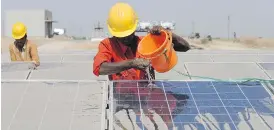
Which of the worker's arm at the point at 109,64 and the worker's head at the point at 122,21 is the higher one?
the worker's head at the point at 122,21

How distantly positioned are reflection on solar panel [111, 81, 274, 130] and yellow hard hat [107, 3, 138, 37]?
0.66 m

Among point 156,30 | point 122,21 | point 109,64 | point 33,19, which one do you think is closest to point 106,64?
point 109,64

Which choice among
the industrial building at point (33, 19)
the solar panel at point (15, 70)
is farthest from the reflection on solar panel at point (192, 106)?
the industrial building at point (33, 19)

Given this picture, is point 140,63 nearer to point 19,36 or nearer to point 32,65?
point 32,65

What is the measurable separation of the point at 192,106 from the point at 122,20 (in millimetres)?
1344

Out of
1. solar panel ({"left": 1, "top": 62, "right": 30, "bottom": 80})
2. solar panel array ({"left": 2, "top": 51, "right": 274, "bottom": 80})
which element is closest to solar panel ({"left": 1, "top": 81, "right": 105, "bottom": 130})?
solar panel ({"left": 1, "top": 62, "right": 30, "bottom": 80})

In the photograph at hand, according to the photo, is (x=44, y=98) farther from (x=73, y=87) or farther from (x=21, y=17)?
(x=21, y=17)

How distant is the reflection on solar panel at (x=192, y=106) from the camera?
16.0 feet

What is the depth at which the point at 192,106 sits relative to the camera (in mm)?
5105

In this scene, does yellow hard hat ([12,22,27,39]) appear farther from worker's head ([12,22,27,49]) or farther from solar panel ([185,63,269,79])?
solar panel ([185,63,269,79])

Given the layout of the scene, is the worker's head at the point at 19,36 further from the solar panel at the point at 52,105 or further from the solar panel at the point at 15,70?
the solar panel at the point at 52,105

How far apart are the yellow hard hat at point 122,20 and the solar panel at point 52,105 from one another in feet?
2.28

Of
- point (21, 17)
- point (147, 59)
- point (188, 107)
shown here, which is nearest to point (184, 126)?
point (188, 107)

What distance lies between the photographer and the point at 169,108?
200 inches
